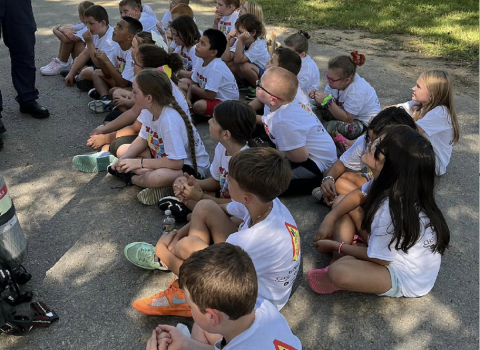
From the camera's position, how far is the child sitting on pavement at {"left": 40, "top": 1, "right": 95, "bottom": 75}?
6133 mm

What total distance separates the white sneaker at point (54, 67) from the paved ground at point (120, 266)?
1473mm

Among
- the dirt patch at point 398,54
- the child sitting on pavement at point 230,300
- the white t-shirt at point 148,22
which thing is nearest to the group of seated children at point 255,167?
the child sitting on pavement at point 230,300

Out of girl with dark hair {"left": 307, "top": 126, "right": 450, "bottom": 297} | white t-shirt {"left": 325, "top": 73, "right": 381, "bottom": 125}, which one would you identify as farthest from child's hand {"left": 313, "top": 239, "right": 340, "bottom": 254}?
white t-shirt {"left": 325, "top": 73, "right": 381, "bottom": 125}

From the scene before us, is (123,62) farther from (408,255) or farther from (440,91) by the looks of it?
(408,255)

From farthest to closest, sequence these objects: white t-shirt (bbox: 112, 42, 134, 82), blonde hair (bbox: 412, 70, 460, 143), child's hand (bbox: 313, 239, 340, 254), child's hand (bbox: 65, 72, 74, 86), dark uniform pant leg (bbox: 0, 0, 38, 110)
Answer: child's hand (bbox: 65, 72, 74, 86)
white t-shirt (bbox: 112, 42, 134, 82)
dark uniform pant leg (bbox: 0, 0, 38, 110)
blonde hair (bbox: 412, 70, 460, 143)
child's hand (bbox: 313, 239, 340, 254)

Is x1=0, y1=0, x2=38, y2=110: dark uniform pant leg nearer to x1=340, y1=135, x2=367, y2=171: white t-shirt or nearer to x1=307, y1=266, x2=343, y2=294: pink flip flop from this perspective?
x1=340, y1=135, x2=367, y2=171: white t-shirt

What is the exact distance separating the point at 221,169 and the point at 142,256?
2.86 ft

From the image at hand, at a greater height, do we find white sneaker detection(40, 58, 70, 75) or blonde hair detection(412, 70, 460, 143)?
blonde hair detection(412, 70, 460, 143)

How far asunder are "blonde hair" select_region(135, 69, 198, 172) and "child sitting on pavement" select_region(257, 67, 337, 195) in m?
0.62

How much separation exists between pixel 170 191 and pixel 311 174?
3.67 feet

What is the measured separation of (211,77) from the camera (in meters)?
4.97

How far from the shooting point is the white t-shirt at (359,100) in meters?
4.50

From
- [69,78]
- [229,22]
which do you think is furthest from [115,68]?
[229,22]

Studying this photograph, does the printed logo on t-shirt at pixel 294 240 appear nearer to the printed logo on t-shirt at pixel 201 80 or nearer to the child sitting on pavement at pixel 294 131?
the child sitting on pavement at pixel 294 131
